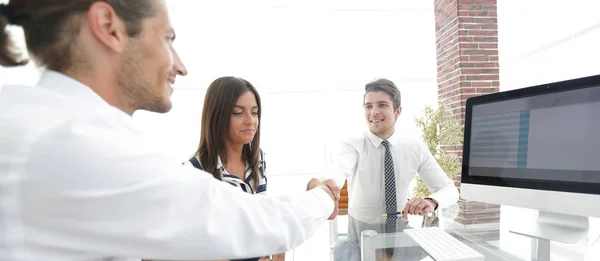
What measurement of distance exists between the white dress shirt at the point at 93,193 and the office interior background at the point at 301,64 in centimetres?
497

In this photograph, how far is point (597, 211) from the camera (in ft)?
3.67

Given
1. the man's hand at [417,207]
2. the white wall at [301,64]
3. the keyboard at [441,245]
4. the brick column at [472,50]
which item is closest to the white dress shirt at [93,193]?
the keyboard at [441,245]

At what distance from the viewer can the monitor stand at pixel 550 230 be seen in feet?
4.09

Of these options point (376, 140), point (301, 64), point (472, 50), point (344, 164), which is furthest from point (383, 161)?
point (301, 64)

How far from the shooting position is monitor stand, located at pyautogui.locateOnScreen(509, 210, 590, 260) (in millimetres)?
1245

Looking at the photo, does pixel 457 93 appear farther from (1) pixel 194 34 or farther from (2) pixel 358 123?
(1) pixel 194 34

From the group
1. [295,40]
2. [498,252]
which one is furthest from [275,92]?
[498,252]

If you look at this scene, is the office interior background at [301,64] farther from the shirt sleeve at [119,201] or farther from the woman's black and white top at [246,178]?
the shirt sleeve at [119,201]

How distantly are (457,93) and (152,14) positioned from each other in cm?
431

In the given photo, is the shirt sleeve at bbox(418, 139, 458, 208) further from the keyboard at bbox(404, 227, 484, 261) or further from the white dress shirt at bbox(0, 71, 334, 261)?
the white dress shirt at bbox(0, 71, 334, 261)

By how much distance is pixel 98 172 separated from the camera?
22.7 inches

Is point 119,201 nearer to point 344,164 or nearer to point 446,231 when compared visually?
point 446,231

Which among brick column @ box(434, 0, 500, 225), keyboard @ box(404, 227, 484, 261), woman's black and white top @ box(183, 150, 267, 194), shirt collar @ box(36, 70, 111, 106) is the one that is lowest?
keyboard @ box(404, 227, 484, 261)

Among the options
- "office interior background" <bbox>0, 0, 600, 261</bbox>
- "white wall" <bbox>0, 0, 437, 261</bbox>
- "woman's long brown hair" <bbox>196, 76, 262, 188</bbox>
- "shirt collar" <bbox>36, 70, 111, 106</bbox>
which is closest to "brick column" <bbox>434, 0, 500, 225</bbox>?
"office interior background" <bbox>0, 0, 600, 261</bbox>
